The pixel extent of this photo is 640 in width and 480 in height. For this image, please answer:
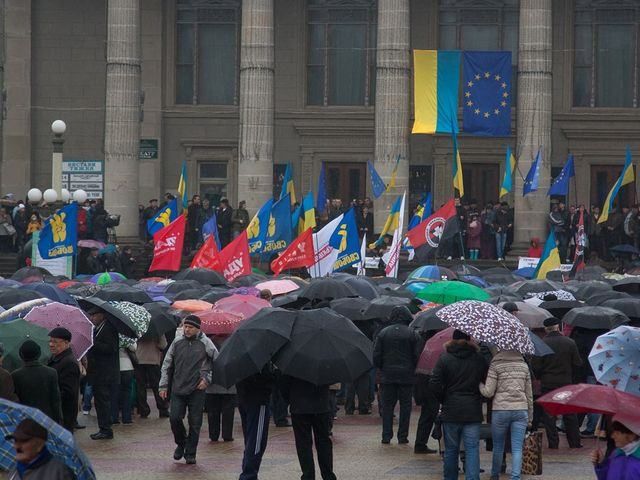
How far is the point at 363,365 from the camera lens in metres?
15.9

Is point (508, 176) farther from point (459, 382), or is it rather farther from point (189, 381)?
point (459, 382)

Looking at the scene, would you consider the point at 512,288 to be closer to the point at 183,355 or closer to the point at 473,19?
the point at 183,355

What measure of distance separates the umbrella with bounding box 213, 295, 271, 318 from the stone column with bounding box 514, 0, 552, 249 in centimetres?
2463

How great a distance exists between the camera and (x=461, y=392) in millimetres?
16016

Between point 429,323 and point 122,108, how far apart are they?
26496 millimetres

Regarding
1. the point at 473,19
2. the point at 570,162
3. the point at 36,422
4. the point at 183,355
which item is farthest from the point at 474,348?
the point at 473,19

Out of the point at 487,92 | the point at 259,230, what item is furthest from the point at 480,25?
the point at 259,230

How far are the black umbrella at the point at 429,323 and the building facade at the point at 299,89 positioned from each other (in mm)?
28506

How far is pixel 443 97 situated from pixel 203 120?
9.83m

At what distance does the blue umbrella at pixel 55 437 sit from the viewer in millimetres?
9773

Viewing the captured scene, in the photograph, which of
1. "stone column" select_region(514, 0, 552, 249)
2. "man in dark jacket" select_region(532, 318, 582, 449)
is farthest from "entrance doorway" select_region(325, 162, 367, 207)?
"man in dark jacket" select_region(532, 318, 582, 449)

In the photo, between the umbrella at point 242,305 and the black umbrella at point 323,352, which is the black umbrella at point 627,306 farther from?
the black umbrella at point 323,352

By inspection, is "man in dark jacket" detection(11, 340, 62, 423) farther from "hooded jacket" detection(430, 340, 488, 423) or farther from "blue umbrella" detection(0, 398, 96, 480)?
"blue umbrella" detection(0, 398, 96, 480)

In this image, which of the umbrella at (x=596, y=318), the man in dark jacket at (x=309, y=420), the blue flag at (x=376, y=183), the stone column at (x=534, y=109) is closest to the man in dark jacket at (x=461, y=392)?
the man in dark jacket at (x=309, y=420)
